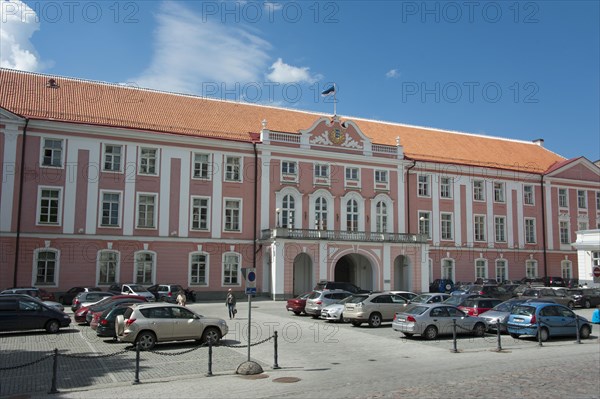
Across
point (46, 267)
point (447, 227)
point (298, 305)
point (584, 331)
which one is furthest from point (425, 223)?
point (46, 267)

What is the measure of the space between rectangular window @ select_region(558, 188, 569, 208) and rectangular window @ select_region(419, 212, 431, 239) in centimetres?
1586

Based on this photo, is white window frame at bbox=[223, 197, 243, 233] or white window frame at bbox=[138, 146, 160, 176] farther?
white window frame at bbox=[223, 197, 243, 233]

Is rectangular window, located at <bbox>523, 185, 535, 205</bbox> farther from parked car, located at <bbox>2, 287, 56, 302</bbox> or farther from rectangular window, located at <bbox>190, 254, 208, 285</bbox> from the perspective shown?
parked car, located at <bbox>2, 287, 56, 302</bbox>

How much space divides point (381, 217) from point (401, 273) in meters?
5.10

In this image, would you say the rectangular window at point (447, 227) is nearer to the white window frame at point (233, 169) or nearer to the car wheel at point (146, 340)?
the white window frame at point (233, 169)

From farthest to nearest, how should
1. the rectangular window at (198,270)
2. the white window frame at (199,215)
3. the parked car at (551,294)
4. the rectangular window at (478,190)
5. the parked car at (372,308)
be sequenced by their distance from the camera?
the rectangular window at (478,190), the white window frame at (199,215), the rectangular window at (198,270), the parked car at (551,294), the parked car at (372,308)

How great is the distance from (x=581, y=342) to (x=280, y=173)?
1060 inches

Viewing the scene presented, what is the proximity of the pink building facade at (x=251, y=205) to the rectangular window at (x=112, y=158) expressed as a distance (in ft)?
0.23

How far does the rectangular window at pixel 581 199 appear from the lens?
188ft

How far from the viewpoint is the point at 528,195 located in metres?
54.8

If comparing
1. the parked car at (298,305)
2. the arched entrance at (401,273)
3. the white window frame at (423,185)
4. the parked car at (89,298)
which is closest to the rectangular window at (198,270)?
the parked car at (298,305)

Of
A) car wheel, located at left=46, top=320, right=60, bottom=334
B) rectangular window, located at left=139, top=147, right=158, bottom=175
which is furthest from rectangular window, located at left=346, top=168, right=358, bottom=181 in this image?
car wheel, located at left=46, top=320, right=60, bottom=334

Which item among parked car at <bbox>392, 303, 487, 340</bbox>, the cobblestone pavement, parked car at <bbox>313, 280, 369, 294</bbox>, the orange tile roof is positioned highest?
the orange tile roof

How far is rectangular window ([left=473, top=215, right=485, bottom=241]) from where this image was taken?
51.8 meters
